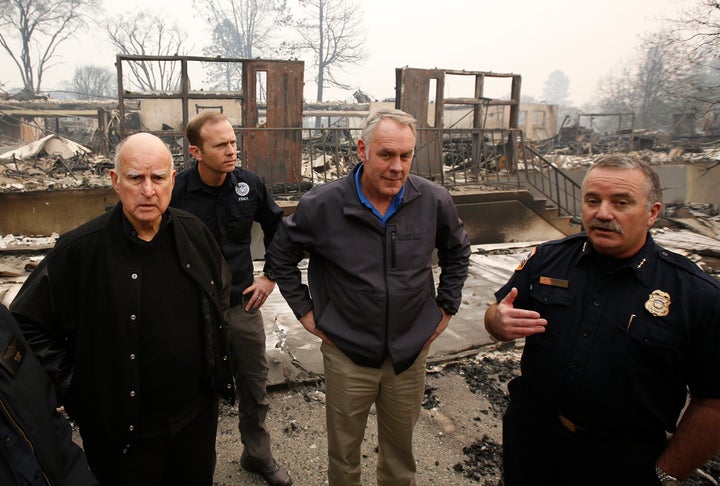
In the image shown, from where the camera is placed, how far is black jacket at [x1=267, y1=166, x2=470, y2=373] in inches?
82.0

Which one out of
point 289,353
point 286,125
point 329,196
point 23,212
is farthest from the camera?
point 286,125

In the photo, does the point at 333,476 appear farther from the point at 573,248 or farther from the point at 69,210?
the point at 69,210

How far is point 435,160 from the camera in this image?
10.6 m

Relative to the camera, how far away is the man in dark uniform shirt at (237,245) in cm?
253

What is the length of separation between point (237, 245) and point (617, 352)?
189cm

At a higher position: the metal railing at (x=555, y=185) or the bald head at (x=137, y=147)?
the bald head at (x=137, y=147)

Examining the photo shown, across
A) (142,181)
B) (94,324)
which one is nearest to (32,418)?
(94,324)

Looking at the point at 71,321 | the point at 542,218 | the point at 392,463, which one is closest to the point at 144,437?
the point at 71,321

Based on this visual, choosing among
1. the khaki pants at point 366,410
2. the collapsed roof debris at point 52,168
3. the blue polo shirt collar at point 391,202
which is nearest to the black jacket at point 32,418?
the khaki pants at point 366,410

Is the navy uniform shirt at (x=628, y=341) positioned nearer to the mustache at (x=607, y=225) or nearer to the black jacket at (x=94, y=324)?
the mustache at (x=607, y=225)

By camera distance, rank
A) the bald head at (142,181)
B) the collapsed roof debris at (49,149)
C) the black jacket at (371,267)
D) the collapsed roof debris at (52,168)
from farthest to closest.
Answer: the collapsed roof debris at (49,149) < the collapsed roof debris at (52,168) < the black jacket at (371,267) < the bald head at (142,181)

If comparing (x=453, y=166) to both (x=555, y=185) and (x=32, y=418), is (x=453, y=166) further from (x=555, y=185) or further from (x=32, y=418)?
(x=32, y=418)

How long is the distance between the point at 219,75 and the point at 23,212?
3435 centimetres

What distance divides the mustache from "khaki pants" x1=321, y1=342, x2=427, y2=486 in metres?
0.96
